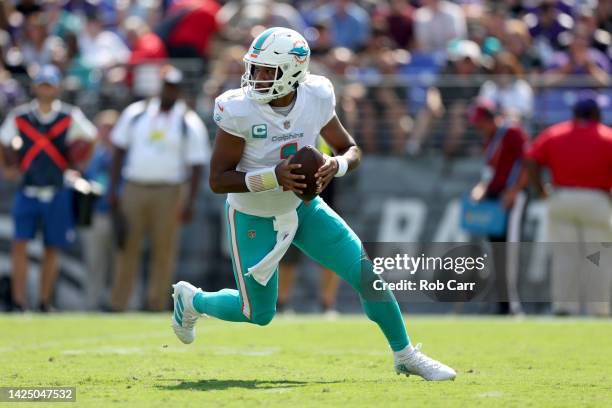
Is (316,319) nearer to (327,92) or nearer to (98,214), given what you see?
(98,214)

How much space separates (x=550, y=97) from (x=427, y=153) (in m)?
1.48

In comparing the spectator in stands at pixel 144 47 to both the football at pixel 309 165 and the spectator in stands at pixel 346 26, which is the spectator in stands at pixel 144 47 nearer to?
the spectator in stands at pixel 346 26

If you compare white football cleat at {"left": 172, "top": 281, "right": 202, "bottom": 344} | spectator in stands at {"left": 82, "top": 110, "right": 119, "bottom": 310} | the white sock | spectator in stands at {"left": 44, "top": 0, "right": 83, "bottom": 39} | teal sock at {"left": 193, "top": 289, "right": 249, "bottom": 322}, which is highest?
the white sock

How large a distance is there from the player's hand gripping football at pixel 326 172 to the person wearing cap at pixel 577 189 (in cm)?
528

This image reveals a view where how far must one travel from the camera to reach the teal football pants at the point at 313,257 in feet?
21.6

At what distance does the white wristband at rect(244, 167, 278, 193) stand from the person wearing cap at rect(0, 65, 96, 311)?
6067mm

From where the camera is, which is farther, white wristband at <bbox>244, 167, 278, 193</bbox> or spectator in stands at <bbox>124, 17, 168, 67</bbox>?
spectator in stands at <bbox>124, 17, 168, 67</bbox>

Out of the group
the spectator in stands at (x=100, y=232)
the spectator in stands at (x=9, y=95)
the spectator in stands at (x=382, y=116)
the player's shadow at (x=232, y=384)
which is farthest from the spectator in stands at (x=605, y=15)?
the player's shadow at (x=232, y=384)

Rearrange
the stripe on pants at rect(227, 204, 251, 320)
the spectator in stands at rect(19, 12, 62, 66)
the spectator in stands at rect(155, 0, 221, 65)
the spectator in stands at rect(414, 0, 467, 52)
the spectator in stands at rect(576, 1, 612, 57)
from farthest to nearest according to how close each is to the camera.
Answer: the spectator in stands at rect(19, 12, 62, 66), the spectator in stands at rect(155, 0, 221, 65), the spectator in stands at rect(414, 0, 467, 52), the spectator in stands at rect(576, 1, 612, 57), the stripe on pants at rect(227, 204, 251, 320)

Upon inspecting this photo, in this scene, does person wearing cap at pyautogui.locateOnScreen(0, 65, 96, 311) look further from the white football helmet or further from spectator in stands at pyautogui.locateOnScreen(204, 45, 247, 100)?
the white football helmet

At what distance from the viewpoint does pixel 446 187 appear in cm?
1349

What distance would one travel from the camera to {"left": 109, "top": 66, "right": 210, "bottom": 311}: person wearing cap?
12.7 m

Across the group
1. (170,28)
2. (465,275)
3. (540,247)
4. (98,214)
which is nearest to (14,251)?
(98,214)

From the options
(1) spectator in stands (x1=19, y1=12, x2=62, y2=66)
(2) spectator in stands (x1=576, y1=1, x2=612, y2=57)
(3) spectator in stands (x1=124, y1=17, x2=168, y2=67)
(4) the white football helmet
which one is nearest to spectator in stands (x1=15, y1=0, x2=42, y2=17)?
(1) spectator in stands (x1=19, y1=12, x2=62, y2=66)
